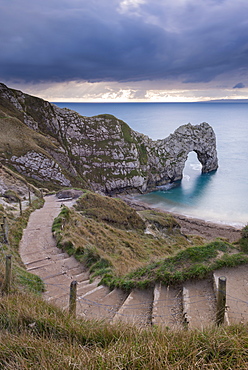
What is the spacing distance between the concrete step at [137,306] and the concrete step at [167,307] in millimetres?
269

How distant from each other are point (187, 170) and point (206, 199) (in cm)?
3569

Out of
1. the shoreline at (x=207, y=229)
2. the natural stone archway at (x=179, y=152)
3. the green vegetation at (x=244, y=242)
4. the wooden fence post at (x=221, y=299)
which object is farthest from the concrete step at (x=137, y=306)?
the natural stone archway at (x=179, y=152)

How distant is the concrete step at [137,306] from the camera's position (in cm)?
766

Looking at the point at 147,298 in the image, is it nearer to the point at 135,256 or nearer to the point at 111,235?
the point at 135,256

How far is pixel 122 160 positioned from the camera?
76.6 meters

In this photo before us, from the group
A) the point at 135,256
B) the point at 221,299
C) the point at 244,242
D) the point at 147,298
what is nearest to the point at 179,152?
the point at 135,256

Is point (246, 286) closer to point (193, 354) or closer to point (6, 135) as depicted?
point (193, 354)

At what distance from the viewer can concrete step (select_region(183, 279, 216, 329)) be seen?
6867 millimetres

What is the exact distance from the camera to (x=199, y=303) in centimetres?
793

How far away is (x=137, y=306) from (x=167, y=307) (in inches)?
44.3

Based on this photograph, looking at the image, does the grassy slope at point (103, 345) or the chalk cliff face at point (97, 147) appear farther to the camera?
the chalk cliff face at point (97, 147)

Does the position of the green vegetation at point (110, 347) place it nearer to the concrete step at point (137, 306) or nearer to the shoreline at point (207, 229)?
the concrete step at point (137, 306)

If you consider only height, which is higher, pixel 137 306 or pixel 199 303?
pixel 199 303

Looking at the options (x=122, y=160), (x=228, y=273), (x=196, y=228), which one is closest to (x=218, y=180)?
(x=122, y=160)
